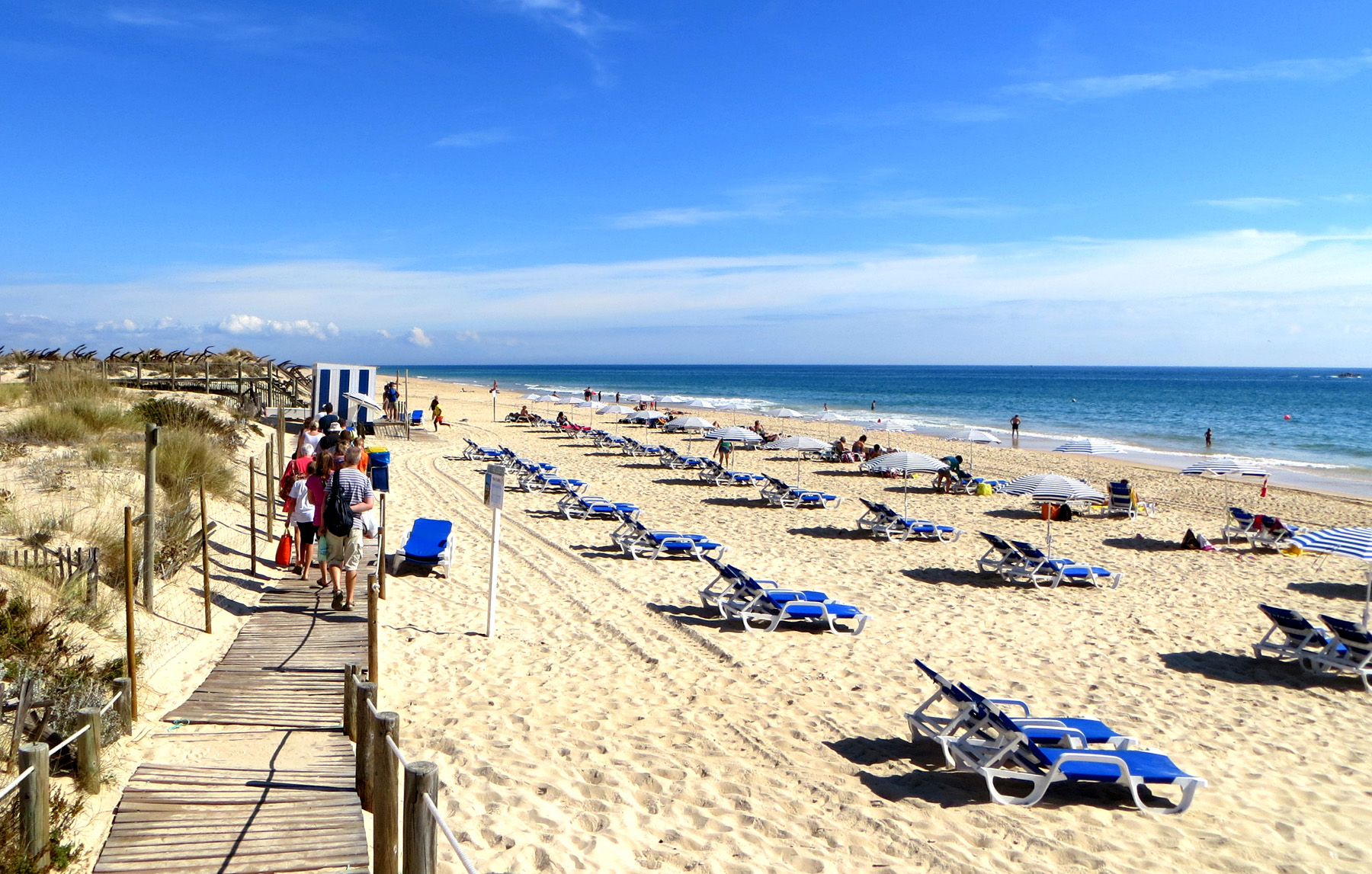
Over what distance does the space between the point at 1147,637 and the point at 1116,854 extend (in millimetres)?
4386

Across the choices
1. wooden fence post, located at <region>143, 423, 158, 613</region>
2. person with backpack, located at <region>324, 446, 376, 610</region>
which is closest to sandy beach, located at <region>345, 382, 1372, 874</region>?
person with backpack, located at <region>324, 446, 376, 610</region>

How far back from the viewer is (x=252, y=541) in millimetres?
7777

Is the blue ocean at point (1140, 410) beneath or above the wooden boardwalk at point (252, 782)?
above

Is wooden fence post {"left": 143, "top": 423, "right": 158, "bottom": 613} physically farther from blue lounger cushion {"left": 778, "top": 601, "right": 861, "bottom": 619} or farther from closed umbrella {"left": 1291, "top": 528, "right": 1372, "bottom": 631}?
closed umbrella {"left": 1291, "top": 528, "right": 1372, "bottom": 631}

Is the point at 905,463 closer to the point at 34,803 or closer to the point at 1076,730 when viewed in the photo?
the point at 1076,730

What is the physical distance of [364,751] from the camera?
386cm

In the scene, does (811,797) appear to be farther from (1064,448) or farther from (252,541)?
(1064,448)

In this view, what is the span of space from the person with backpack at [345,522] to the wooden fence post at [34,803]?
352 cm

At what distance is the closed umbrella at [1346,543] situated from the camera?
8023mm

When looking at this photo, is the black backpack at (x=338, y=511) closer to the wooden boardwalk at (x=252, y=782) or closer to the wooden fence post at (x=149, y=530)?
the wooden boardwalk at (x=252, y=782)

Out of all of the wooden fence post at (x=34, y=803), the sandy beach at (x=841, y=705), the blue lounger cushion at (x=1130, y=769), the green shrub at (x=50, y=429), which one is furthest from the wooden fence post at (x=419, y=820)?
the green shrub at (x=50, y=429)

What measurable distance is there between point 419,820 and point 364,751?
52.7 inches

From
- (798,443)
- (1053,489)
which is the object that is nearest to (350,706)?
(1053,489)

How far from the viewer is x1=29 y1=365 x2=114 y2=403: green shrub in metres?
12.5
